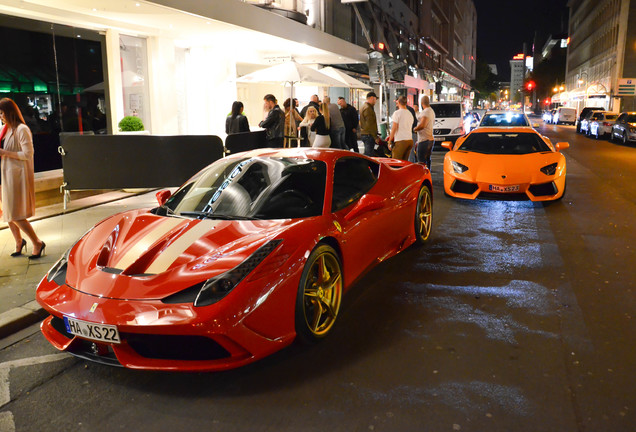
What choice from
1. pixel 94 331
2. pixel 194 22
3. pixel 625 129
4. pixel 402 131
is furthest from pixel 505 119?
pixel 94 331

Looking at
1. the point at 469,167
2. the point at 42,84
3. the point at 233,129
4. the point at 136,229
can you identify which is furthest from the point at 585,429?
the point at 42,84

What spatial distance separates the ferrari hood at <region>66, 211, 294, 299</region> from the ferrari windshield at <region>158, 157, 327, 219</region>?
231 mm

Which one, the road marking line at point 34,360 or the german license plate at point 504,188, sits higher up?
the german license plate at point 504,188

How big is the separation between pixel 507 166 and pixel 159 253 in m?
6.90

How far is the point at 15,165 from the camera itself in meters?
6.16

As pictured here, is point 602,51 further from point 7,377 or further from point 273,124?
point 7,377

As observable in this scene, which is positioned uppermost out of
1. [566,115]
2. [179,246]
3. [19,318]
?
[566,115]

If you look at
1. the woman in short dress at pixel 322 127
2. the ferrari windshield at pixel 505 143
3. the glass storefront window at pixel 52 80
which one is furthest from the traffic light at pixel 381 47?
the ferrari windshield at pixel 505 143

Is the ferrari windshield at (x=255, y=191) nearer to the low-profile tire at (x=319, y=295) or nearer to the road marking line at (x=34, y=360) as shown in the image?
the low-profile tire at (x=319, y=295)

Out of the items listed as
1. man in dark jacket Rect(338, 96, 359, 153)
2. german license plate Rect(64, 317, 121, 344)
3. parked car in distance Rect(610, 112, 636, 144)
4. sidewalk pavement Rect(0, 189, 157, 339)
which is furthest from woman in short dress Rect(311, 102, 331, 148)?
parked car in distance Rect(610, 112, 636, 144)

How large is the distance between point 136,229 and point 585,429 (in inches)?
125

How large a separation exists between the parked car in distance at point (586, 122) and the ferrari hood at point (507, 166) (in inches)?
1080

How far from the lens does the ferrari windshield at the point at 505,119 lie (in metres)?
17.1

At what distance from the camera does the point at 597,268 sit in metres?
5.78
